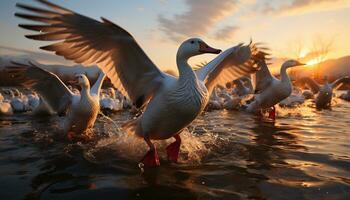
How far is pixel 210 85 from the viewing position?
7.99 m

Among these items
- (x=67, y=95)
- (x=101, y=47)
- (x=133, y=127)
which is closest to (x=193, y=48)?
(x=101, y=47)

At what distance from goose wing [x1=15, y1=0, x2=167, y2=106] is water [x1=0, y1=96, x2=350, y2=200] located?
1.32 metres

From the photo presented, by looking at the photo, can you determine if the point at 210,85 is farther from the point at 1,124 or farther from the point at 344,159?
the point at 1,124

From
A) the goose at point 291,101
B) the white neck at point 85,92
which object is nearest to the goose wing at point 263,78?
the goose at point 291,101

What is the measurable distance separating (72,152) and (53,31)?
243cm

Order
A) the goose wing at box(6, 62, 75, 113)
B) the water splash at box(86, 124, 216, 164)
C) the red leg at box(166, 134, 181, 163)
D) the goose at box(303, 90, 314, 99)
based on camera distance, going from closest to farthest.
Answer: the red leg at box(166, 134, 181, 163) → the water splash at box(86, 124, 216, 164) → the goose wing at box(6, 62, 75, 113) → the goose at box(303, 90, 314, 99)

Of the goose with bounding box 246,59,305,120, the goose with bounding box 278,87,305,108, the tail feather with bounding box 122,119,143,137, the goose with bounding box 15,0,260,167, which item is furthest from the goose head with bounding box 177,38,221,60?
the goose with bounding box 278,87,305,108

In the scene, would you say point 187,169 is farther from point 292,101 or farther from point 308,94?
point 308,94

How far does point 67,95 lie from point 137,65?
13.8 feet

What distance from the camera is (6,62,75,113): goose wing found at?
30.1 ft

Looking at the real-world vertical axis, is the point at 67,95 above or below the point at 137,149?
above

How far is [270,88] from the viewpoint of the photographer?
1316 centimetres

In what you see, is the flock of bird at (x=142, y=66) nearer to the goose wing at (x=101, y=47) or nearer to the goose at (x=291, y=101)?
the goose wing at (x=101, y=47)

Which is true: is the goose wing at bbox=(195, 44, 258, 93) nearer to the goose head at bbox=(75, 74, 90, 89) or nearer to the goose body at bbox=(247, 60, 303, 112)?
the goose head at bbox=(75, 74, 90, 89)
